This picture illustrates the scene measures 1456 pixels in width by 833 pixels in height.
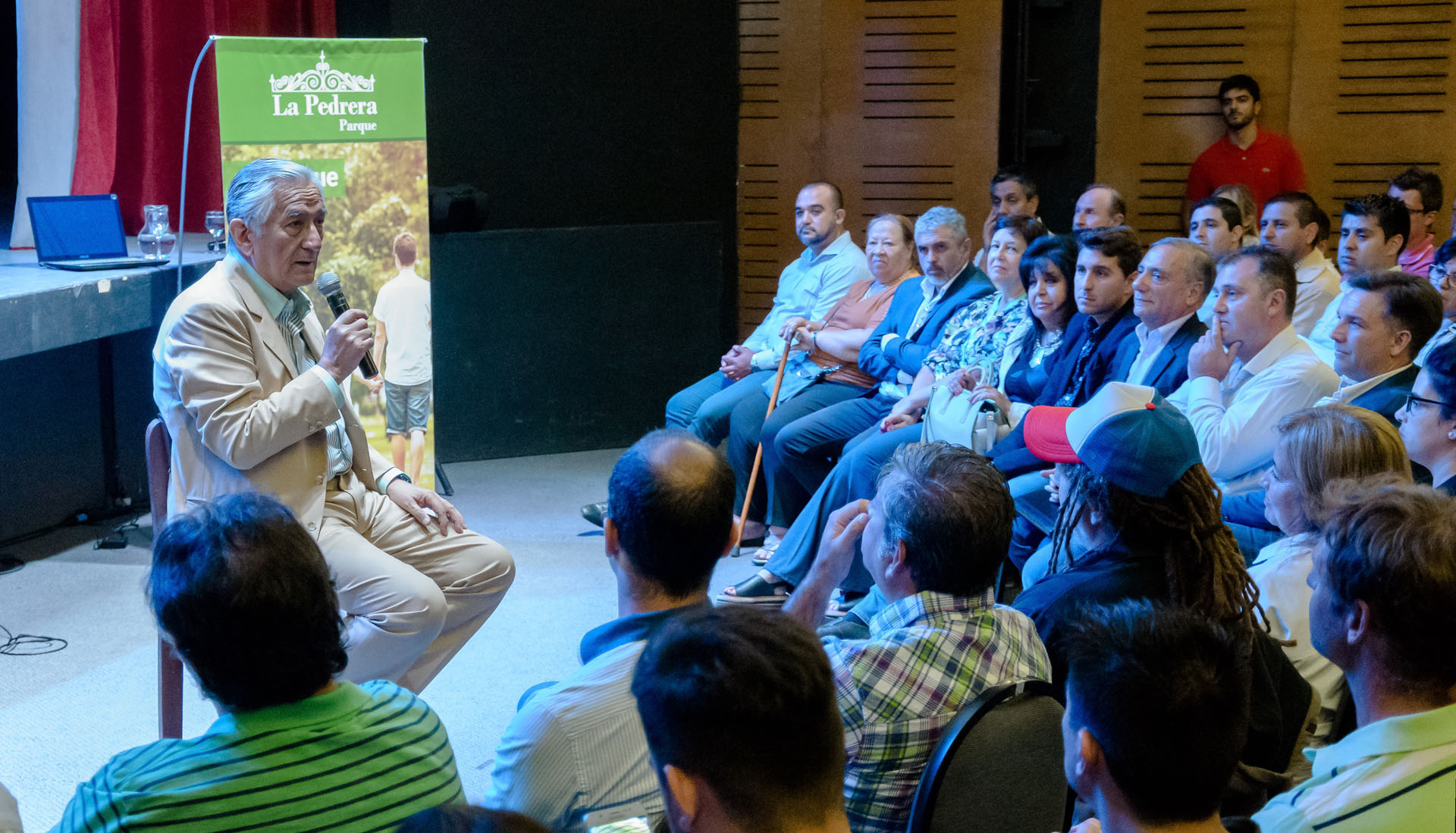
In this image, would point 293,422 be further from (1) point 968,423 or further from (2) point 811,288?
(2) point 811,288

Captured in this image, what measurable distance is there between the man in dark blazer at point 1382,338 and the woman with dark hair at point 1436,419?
0.44 meters

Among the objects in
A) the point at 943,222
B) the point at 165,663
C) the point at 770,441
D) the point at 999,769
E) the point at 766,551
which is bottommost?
the point at 766,551

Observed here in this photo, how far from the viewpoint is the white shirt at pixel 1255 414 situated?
3.03 metres

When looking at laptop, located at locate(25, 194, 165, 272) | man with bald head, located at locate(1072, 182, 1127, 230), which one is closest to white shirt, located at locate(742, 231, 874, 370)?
man with bald head, located at locate(1072, 182, 1127, 230)

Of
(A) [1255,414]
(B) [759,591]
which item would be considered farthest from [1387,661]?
(B) [759,591]

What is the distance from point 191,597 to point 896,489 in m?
0.98

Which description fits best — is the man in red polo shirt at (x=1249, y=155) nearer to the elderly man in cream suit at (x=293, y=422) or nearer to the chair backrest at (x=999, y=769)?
the elderly man in cream suit at (x=293, y=422)

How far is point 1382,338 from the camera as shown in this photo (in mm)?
3033

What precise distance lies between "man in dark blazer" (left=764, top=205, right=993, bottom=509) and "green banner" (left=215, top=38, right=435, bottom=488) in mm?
1440

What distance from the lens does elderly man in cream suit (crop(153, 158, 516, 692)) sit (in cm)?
248

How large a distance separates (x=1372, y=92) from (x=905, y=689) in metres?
5.64

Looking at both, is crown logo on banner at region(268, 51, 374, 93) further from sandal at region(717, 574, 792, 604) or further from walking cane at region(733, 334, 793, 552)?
sandal at region(717, 574, 792, 604)

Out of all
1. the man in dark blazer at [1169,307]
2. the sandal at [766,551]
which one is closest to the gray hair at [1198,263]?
the man in dark blazer at [1169,307]

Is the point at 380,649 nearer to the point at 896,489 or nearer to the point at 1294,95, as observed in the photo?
the point at 896,489
